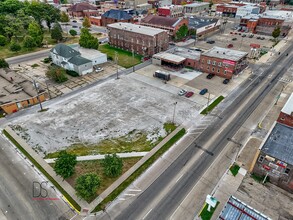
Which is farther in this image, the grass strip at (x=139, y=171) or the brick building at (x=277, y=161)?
the brick building at (x=277, y=161)

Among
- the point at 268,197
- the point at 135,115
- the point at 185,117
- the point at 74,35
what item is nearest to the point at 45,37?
the point at 74,35

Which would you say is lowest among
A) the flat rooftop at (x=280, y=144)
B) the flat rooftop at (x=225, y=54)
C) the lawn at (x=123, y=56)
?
the lawn at (x=123, y=56)

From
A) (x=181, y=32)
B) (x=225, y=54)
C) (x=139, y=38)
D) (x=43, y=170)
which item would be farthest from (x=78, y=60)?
(x=181, y=32)

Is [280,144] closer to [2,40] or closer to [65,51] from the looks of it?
[65,51]

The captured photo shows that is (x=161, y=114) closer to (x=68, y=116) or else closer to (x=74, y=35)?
(x=68, y=116)

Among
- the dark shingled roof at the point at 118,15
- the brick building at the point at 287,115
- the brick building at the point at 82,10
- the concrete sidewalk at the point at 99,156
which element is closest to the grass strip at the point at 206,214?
the concrete sidewalk at the point at 99,156

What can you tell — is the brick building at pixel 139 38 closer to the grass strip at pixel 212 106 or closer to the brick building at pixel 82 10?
the grass strip at pixel 212 106
